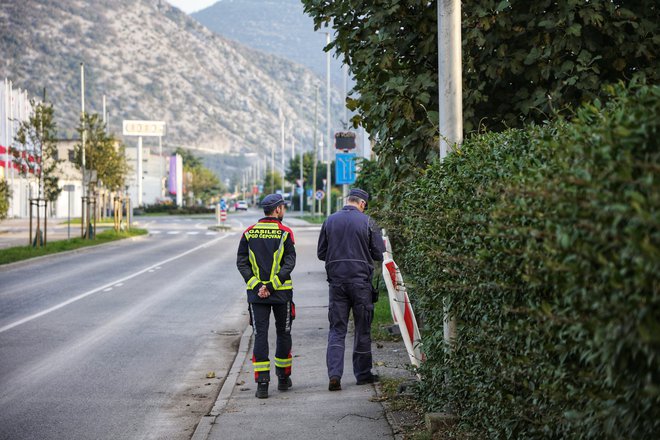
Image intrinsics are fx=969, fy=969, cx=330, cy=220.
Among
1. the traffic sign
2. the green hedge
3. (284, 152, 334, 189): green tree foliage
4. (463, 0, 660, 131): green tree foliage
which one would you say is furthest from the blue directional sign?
(284, 152, 334, 189): green tree foliage

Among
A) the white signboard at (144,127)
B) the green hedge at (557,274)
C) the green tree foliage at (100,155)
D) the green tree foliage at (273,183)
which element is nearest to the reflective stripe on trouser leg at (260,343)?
the green hedge at (557,274)

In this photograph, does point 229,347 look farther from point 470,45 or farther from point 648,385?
point 648,385

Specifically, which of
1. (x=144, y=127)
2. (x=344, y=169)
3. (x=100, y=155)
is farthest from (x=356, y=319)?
(x=144, y=127)

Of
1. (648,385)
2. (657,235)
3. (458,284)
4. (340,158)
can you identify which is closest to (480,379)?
(458,284)

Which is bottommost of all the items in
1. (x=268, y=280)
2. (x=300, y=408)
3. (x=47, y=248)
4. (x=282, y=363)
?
(x=47, y=248)

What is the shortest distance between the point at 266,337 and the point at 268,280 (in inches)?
22.6

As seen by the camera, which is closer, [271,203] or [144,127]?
[271,203]

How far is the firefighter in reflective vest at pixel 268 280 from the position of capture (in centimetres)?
940

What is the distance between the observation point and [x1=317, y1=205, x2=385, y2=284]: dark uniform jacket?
31.3ft

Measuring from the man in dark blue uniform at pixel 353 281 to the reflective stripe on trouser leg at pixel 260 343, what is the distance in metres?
0.62

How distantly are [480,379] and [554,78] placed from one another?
179 inches

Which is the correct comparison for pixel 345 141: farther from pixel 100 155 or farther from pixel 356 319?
pixel 100 155

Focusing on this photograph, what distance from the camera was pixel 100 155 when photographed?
5584 centimetres

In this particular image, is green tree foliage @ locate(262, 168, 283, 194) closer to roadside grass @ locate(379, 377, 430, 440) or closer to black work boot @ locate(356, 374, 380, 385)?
black work boot @ locate(356, 374, 380, 385)
